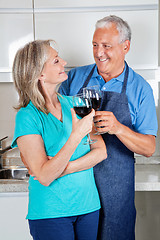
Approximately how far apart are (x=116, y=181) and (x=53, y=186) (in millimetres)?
472

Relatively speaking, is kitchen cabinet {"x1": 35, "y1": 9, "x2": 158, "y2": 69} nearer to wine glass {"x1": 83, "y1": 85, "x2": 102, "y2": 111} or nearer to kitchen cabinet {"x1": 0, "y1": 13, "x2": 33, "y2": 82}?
kitchen cabinet {"x1": 0, "y1": 13, "x2": 33, "y2": 82}

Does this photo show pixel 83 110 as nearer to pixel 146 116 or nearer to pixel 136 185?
pixel 146 116

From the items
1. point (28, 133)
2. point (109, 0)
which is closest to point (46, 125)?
point (28, 133)

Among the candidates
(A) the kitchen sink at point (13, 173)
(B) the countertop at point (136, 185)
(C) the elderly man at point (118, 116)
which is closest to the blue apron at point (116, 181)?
(C) the elderly man at point (118, 116)

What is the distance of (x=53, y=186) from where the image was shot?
1186mm

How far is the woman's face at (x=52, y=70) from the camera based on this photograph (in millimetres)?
1204

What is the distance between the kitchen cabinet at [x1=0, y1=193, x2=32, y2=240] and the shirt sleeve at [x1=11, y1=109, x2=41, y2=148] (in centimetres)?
79

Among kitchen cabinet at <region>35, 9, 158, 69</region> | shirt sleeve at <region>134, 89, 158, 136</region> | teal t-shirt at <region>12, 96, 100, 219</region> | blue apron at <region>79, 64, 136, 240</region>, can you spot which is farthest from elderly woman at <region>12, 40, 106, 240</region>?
kitchen cabinet at <region>35, 9, 158, 69</region>

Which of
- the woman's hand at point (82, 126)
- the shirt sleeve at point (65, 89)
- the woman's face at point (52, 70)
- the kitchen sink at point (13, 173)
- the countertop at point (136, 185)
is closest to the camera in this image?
the woman's hand at point (82, 126)

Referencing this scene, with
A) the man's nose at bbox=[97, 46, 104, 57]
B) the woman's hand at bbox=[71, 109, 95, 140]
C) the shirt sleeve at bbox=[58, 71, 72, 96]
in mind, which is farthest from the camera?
the shirt sleeve at bbox=[58, 71, 72, 96]

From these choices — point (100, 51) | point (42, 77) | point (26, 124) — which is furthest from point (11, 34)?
point (26, 124)

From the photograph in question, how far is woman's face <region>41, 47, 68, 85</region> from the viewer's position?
1.20 meters

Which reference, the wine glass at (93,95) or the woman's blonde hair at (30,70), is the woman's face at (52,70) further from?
the wine glass at (93,95)

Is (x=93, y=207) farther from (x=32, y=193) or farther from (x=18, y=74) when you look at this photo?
(x=18, y=74)
